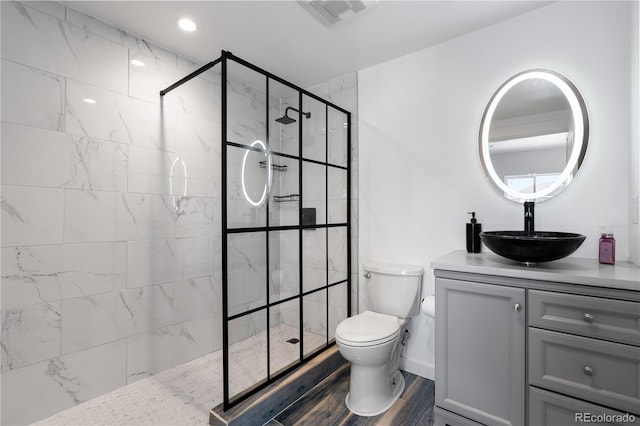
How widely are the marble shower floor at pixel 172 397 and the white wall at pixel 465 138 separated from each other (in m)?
1.04

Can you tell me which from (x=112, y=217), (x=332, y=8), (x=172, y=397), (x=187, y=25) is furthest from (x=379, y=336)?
(x=187, y=25)

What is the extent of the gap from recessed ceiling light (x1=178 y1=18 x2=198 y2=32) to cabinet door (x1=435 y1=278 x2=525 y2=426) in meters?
2.16

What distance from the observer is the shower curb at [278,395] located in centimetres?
166

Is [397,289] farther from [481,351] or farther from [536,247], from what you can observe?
[536,247]

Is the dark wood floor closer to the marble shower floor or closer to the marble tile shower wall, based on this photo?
the marble shower floor

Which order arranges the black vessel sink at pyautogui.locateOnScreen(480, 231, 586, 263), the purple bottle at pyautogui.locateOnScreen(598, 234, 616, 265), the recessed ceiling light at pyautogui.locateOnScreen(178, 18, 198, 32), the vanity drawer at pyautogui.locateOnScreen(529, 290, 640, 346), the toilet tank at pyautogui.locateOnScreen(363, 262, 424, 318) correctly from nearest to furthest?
the vanity drawer at pyautogui.locateOnScreen(529, 290, 640, 346) < the black vessel sink at pyautogui.locateOnScreen(480, 231, 586, 263) < the purple bottle at pyautogui.locateOnScreen(598, 234, 616, 265) < the recessed ceiling light at pyautogui.locateOnScreen(178, 18, 198, 32) < the toilet tank at pyautogui.locateOnScreen(363, 262, 424, 318)

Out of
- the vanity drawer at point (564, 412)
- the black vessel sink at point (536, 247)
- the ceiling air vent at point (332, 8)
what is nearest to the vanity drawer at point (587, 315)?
the black vessel sink at point (536, 247)

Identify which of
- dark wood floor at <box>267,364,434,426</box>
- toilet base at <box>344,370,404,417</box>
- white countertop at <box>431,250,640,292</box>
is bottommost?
dark wood floor at <box>267,364,434,426</box>

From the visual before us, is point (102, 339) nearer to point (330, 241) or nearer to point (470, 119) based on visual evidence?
point (330, 241)

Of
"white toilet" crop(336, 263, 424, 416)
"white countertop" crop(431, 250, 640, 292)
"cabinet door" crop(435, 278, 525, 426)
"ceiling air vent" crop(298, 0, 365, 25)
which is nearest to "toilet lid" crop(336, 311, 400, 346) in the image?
"white toilet" crop(336, 263, 424, 416)

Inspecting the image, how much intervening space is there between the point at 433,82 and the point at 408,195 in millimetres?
830

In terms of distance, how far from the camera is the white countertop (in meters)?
1.25

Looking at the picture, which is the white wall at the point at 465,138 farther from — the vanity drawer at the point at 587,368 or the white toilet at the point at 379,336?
the vanity drawer at the point at 587,368

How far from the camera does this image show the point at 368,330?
1.90 metres
